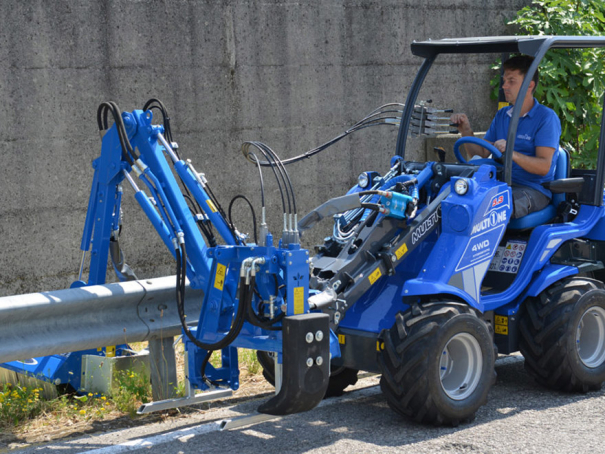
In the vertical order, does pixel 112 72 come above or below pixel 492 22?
below

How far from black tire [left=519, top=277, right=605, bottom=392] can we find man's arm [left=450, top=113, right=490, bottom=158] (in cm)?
115

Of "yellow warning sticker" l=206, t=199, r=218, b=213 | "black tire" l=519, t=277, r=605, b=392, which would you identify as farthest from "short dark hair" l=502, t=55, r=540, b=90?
"yellow warning sticker" l=206, t=199, r=218, b=213

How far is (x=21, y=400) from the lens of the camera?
5.77m

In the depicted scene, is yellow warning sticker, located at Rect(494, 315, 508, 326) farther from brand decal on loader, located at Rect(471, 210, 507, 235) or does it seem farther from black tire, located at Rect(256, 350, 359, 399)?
black tire, located at Rect(256, 350, 359, 399)

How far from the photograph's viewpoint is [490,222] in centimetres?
585

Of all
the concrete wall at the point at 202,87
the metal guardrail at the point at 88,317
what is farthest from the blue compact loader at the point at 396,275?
the concrete wall at the point at 202,87

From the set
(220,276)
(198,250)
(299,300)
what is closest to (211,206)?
(198,250)

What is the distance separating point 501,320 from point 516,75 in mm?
1712

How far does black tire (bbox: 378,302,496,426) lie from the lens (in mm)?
5279

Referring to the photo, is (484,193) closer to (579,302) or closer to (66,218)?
(579,302)

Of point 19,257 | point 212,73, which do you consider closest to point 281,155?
point 212,73

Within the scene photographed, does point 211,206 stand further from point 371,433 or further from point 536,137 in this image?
point 536,137

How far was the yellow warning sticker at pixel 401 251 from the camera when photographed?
573 centimetres

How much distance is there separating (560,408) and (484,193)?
1469mm
